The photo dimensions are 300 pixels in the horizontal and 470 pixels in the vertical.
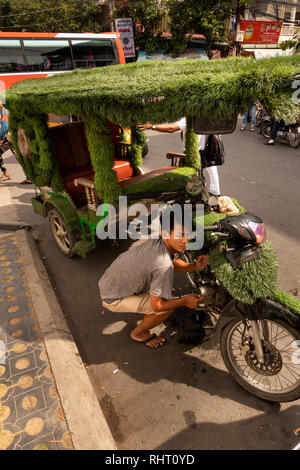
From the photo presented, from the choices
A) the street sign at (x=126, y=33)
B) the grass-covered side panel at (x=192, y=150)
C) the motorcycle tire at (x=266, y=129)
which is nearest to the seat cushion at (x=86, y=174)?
the grass-covered side panel at (x=192, y=150)

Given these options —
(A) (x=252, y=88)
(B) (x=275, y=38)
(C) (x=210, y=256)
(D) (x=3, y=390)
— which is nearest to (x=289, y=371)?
(C) (x=210, y=256)

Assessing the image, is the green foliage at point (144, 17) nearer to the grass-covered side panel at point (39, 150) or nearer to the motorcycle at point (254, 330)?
the grass-covered side panel at point (39, 150)

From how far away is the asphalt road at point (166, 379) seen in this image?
2229 mm

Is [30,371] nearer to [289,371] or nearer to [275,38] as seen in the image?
[289,371]

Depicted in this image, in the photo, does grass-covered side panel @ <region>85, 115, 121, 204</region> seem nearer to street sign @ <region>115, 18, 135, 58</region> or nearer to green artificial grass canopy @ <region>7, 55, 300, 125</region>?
green artificial grass canopy @ <region>7, 55, 300, 125</region>

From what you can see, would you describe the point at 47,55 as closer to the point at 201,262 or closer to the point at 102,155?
the point at 102,155

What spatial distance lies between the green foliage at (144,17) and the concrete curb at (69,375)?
19.3 meters

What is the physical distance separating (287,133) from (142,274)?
8774 mm

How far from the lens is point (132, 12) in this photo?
1731 centimetres

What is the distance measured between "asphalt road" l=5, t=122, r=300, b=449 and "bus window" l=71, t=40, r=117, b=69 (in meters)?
9.29

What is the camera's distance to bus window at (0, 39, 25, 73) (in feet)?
31.3

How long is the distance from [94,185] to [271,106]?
7.75ft

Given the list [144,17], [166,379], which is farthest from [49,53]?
[166,379]

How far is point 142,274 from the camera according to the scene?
8.48ft
